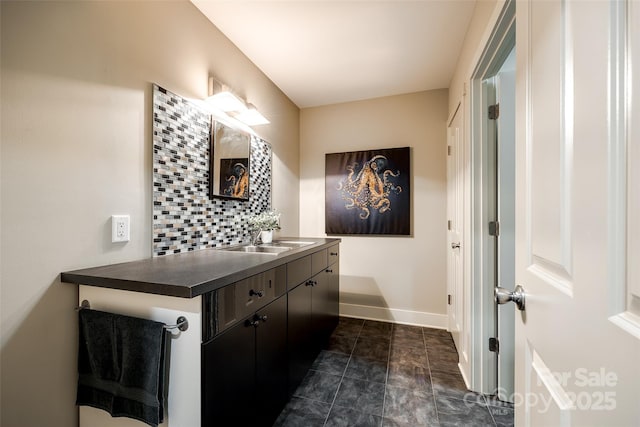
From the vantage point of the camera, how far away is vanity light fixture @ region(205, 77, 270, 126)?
68.3 inches

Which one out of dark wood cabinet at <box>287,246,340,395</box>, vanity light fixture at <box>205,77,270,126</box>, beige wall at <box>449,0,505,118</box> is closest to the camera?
beige wall at <box>449,0,505,118</box>

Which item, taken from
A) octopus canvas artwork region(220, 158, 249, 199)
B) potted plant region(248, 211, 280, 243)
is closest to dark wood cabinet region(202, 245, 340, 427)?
potted plant region(248, 211, 280, 243)

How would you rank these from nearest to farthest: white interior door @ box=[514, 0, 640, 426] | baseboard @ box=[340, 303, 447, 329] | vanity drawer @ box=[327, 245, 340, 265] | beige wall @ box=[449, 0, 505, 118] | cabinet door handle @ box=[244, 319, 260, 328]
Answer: white interior door @ box=[514, 0, 640, 426] < cabinet door handle @ box=[244, 319, 260, 328] < beige wall @ box=[449, 0, 505, 118] < vanity drawer @ box=[327, 245, 340, 265] < baseboard @ box=[340, 303, 447, 329]

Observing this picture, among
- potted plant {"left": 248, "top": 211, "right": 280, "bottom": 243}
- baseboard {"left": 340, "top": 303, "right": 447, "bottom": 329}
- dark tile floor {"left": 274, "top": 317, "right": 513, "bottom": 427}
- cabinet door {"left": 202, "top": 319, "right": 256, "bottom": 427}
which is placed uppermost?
potted plant {"left": 248, "top": 211, "right": 280, "bottom": 243}

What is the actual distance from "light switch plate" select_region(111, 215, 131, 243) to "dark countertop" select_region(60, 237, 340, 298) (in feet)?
0.39

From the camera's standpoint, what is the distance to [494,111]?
164 centimetres

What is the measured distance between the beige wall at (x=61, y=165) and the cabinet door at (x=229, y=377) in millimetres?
614

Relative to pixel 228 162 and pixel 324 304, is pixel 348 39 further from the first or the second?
pixel 324 304

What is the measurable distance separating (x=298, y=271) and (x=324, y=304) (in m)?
0.66

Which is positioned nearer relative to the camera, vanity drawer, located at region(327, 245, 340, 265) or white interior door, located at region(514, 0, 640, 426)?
white interior door, located at region(514, 0, 640, 426)

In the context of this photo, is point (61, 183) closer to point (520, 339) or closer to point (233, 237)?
point (233, 237)

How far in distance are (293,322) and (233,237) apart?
2.68 feet

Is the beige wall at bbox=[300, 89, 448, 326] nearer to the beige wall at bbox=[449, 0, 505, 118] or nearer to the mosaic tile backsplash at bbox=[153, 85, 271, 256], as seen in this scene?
the beige wall at bbox=[449, 0, 505, 118]

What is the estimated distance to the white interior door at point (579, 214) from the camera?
356mm
